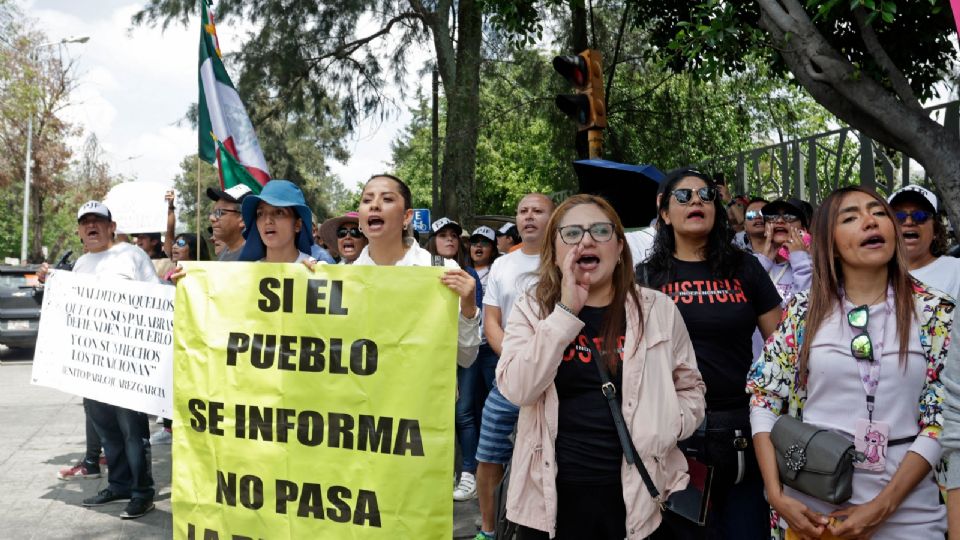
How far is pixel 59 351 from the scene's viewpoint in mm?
5730

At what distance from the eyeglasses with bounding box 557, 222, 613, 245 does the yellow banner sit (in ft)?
2.33

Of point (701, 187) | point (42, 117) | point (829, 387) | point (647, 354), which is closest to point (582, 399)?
point (647, 354)

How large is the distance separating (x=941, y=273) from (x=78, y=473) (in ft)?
20.0

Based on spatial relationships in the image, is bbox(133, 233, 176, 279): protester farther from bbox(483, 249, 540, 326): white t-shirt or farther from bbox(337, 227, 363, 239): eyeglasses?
bbox(483, 249, 540, 326): white t-shirt

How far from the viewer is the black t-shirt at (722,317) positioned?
11.2 feet

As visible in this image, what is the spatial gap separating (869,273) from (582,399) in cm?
100

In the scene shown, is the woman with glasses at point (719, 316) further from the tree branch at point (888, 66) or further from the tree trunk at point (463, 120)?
the tree trunk at point (463, 120)

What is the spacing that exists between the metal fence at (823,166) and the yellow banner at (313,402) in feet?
19.2

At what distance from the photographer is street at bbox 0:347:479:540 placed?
5.42 metres

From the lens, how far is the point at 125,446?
5863 mm

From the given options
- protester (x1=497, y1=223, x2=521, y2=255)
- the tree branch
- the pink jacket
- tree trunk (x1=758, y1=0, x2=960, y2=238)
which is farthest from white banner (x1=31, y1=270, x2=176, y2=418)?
the tree branch

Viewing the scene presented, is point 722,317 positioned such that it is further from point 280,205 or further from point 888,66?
point 888,66

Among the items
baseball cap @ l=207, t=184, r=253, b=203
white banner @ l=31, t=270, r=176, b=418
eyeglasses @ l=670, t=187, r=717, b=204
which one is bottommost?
white banner @ l=31, t=270, r=176, b=418

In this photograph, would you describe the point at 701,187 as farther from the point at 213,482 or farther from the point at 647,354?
the point at 213,482
